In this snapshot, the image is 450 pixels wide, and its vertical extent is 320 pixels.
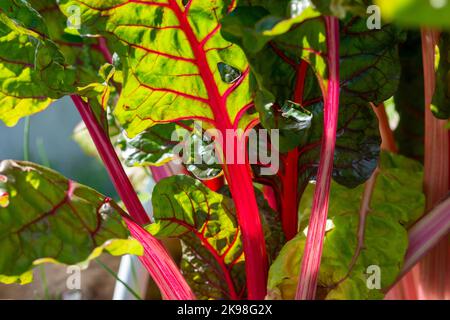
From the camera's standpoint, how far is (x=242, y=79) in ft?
2.17

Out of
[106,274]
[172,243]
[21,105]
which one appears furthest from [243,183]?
[106,274]

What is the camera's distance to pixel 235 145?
69 centimetres

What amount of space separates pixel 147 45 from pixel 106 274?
756 millimetres

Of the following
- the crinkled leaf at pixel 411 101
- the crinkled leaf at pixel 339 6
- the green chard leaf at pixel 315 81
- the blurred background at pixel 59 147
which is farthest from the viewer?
the blurred background at pixel 59 147

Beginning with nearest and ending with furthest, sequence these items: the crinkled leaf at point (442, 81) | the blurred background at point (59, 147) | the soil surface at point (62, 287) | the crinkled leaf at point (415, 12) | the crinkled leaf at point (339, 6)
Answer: the crinkled leaf at point (415, 12) → the crinkled leaf at point (339, 6) → the crinkled leaf at point (442, 81) → the soil surface at point (62, 287) → the blurred background at point (59, 147)

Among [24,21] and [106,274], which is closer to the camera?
[24,21]

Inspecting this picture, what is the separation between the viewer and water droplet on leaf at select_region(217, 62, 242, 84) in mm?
658

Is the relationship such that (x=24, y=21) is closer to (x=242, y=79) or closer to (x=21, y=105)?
(x=21, y=105)

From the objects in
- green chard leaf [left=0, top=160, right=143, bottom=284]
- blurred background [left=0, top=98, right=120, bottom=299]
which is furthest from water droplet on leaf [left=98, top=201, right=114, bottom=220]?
blurred background [left=0, top=98, right=120, bottom=299]

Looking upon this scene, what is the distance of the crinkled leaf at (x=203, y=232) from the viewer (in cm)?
69

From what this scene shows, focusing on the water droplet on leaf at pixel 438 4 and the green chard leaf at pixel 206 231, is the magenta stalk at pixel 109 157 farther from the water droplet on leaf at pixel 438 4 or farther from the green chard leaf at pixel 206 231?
the water droplet on leaf at pixel 438 4

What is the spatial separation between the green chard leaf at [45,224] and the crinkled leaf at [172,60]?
0.12 m

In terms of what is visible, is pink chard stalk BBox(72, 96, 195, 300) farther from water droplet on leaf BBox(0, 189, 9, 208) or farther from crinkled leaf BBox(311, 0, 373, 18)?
crinkled leaf BBox(311, 0, 373, 18)

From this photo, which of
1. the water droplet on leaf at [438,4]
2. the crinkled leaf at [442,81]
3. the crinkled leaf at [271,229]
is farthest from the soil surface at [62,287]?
the water droplet on leaf at [438,4]
